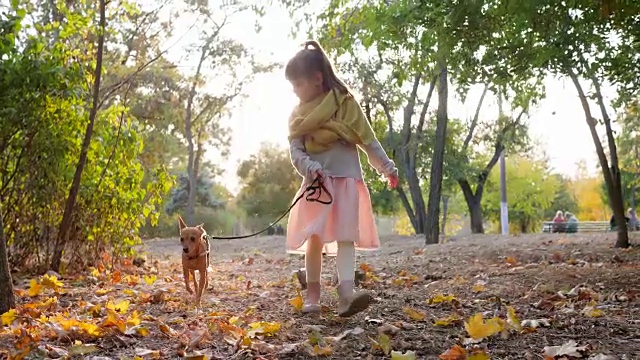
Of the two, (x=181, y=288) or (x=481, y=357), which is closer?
(x=481, y=357)

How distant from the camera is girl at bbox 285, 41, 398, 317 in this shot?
3.98 meters

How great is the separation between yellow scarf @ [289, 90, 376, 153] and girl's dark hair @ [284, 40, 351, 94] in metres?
0.07

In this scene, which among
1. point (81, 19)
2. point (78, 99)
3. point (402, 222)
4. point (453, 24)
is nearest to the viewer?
point (453, 24)

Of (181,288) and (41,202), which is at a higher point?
(41,202)

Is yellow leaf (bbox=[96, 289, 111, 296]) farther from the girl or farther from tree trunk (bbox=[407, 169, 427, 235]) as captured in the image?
tree trunk (bbox=[407, 169, 427, 235])

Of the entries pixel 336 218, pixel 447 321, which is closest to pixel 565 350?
pixel 447 321

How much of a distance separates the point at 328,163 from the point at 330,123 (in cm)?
25

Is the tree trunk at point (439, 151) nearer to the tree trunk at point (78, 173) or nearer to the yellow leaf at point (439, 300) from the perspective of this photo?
the tree trunk at point (78, 173)

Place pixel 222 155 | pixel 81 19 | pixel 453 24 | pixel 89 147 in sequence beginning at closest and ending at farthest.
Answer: pixel 453 24, pixel 81 19, pixel 89 147, pixel 222 155

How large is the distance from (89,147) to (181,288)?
7.24 ft

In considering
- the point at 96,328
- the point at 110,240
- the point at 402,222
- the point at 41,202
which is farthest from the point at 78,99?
the point at 402,222

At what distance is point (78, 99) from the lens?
650 centimetres

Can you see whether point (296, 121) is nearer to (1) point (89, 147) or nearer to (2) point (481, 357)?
(2) point (481, 357)

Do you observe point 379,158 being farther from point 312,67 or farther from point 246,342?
point 246,342
